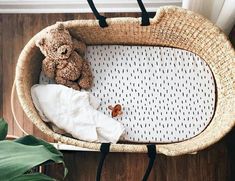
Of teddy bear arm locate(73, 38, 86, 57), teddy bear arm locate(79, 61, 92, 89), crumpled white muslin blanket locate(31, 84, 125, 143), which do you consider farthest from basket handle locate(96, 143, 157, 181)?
teddy bear arm locate(73, 38, 86, 57)

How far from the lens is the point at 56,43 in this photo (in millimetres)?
1337

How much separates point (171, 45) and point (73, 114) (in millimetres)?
446

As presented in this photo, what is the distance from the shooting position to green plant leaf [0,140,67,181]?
2.09 feet

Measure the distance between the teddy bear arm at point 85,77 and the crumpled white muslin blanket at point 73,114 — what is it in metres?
0.04

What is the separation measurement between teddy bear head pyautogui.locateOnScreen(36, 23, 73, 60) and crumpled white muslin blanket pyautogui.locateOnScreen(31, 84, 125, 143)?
128 millimetres

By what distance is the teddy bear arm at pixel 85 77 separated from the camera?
1462 mm

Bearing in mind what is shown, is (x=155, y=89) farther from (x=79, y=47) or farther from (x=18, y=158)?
(x=18, y=158)

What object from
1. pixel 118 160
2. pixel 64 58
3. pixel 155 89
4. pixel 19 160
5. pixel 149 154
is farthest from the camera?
pixel 118 160

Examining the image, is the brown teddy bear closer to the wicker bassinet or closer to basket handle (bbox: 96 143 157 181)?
the wicker bassinet

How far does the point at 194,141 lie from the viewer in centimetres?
134

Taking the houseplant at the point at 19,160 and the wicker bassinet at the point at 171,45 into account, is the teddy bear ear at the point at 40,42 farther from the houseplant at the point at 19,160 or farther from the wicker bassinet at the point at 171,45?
the houseplant at the point at 19,160

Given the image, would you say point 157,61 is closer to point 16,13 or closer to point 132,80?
point 132,80

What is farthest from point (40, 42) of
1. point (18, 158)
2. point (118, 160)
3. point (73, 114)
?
point (18, 158)

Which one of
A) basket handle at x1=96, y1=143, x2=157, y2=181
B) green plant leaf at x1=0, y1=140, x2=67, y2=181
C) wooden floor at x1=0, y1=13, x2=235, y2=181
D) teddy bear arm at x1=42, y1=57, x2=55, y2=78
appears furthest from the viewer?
wooden floor at x1=0, y1=13, x2=235, y2=181
